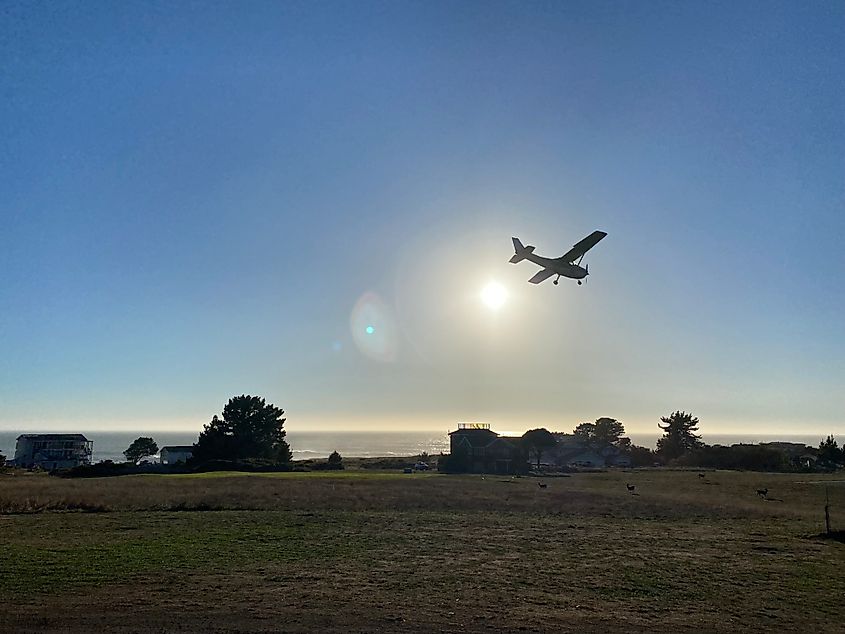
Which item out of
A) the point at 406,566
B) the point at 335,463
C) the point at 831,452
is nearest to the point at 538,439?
the point at 335,463

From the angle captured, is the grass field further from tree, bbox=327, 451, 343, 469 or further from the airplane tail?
tree, bbox=327, 451, 343, 469

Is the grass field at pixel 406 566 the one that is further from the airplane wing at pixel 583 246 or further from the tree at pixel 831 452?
the tree at pixel 831 452

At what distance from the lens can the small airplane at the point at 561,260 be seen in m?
35.6

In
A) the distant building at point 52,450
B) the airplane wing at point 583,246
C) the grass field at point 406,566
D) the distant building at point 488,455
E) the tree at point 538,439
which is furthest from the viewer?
the distant building at point 52,450

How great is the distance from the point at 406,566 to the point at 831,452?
416 feet

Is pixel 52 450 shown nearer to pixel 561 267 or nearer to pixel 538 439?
pixel 538 439

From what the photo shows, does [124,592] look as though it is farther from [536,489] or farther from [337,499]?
[536,489]

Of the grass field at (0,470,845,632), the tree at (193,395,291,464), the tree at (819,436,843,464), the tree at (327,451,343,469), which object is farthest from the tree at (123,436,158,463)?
the tree at (819,436,843,464)

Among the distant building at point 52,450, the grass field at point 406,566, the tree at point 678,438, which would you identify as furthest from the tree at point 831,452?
the distant building at point 52,450

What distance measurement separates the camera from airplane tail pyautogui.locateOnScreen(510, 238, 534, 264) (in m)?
38.6

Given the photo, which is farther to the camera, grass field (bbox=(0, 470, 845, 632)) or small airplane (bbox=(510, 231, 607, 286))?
small airplane (bbox=(510, 231, 607, 286))

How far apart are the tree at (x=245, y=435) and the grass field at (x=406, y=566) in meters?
53.8

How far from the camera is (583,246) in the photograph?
1412 inches

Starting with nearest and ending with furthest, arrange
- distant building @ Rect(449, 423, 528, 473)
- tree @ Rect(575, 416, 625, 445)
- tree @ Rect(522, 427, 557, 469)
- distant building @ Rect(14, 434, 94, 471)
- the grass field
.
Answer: the grass field, distant building @ Rect(449, 423, 528, 473), tree @ Rect(522, 427, 557, 469), distant building @ Rect(14, 434, 94, 471), tree @ Rect(575, 416, 625, 445)
